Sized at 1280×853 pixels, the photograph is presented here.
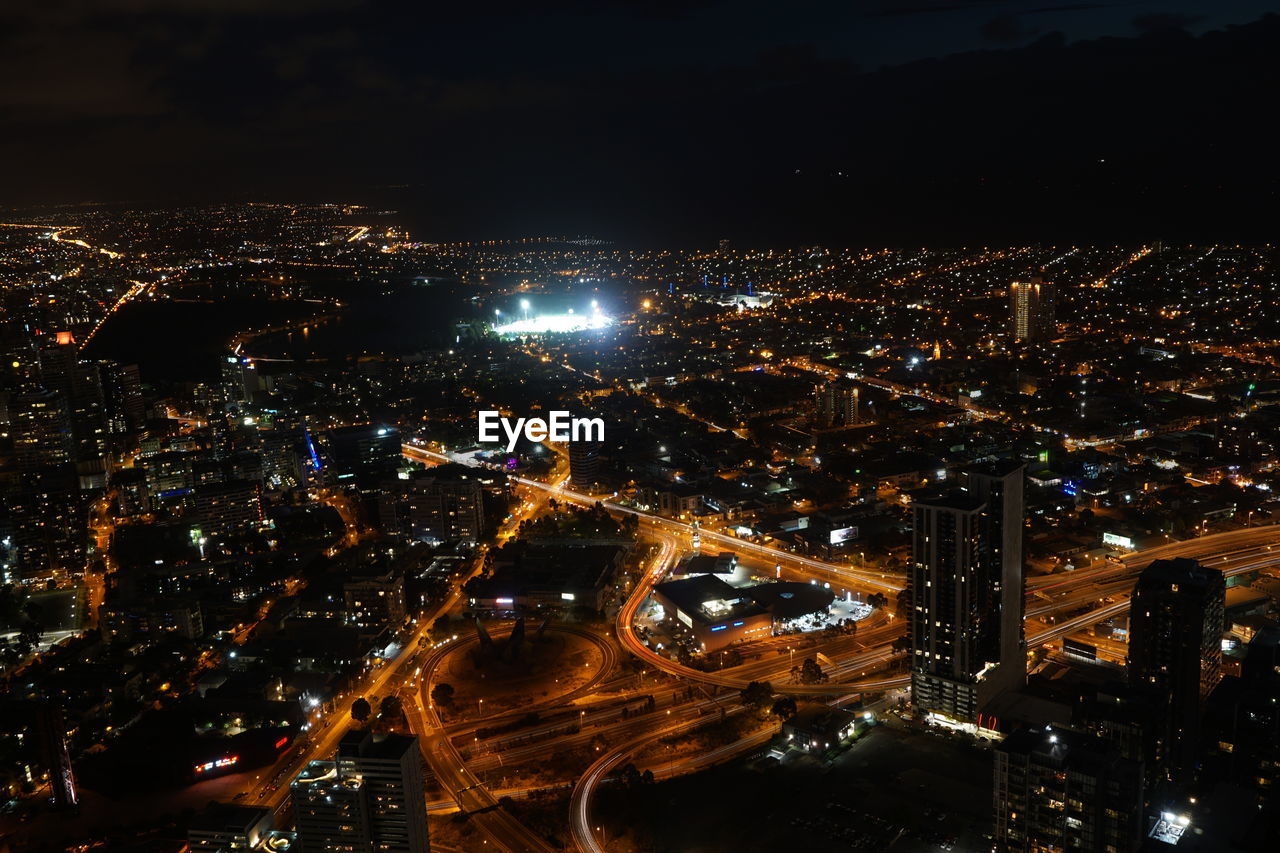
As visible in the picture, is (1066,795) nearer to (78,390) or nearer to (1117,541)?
(1117,541)

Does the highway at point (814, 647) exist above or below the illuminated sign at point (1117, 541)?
below

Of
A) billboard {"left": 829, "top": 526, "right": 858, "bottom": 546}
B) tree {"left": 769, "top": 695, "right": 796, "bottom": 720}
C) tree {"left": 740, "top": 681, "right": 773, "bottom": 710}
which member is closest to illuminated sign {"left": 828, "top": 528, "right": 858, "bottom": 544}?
billboard {"left": 829, "top": 526, "right": 858, "bottom": 546}

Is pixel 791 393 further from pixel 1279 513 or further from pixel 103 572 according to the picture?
pixel 103 572

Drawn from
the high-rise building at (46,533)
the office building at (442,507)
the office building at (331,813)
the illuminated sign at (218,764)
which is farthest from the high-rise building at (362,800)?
the high-rise building at (46,533)

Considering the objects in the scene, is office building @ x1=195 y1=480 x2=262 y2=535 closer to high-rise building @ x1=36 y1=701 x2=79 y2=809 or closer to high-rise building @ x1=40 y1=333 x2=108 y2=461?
high-rise building @ x1=40 y1=333 x2=108 y2=461

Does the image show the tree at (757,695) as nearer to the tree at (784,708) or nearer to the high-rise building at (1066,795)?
the tree at (784,708)

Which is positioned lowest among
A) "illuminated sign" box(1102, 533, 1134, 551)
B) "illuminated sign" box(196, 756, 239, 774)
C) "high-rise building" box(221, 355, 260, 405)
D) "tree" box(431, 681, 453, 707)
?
"illuminated sign" box(196, 756, 239, 774)
